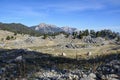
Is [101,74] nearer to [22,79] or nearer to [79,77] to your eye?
[79,77]

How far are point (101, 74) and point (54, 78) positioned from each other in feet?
18.7

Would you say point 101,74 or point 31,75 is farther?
point 31,75

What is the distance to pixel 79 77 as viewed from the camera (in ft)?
96.3

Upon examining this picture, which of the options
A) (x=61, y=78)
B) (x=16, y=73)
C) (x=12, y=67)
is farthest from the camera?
(x=12, y=67)

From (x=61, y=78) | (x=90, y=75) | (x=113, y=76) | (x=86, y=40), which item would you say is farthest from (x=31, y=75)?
(x=86, y=40)

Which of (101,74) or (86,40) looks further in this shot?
(86,40)

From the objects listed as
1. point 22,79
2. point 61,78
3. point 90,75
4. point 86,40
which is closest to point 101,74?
point 90,75

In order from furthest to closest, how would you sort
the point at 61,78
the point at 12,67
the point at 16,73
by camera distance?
the point at 12,67
the point at 16,73
the point at 61,78

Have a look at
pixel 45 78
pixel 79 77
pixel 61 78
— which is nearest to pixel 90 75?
pixel 79 77

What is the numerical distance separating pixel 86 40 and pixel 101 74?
111 metres

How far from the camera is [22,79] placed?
1190 inches

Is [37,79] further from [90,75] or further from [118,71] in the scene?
[118,71]

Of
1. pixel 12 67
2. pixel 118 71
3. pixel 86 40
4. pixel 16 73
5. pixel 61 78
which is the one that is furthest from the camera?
pixel 86 40

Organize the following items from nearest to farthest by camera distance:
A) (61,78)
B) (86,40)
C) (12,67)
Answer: (61,78) < (12,67) < (86,40)
